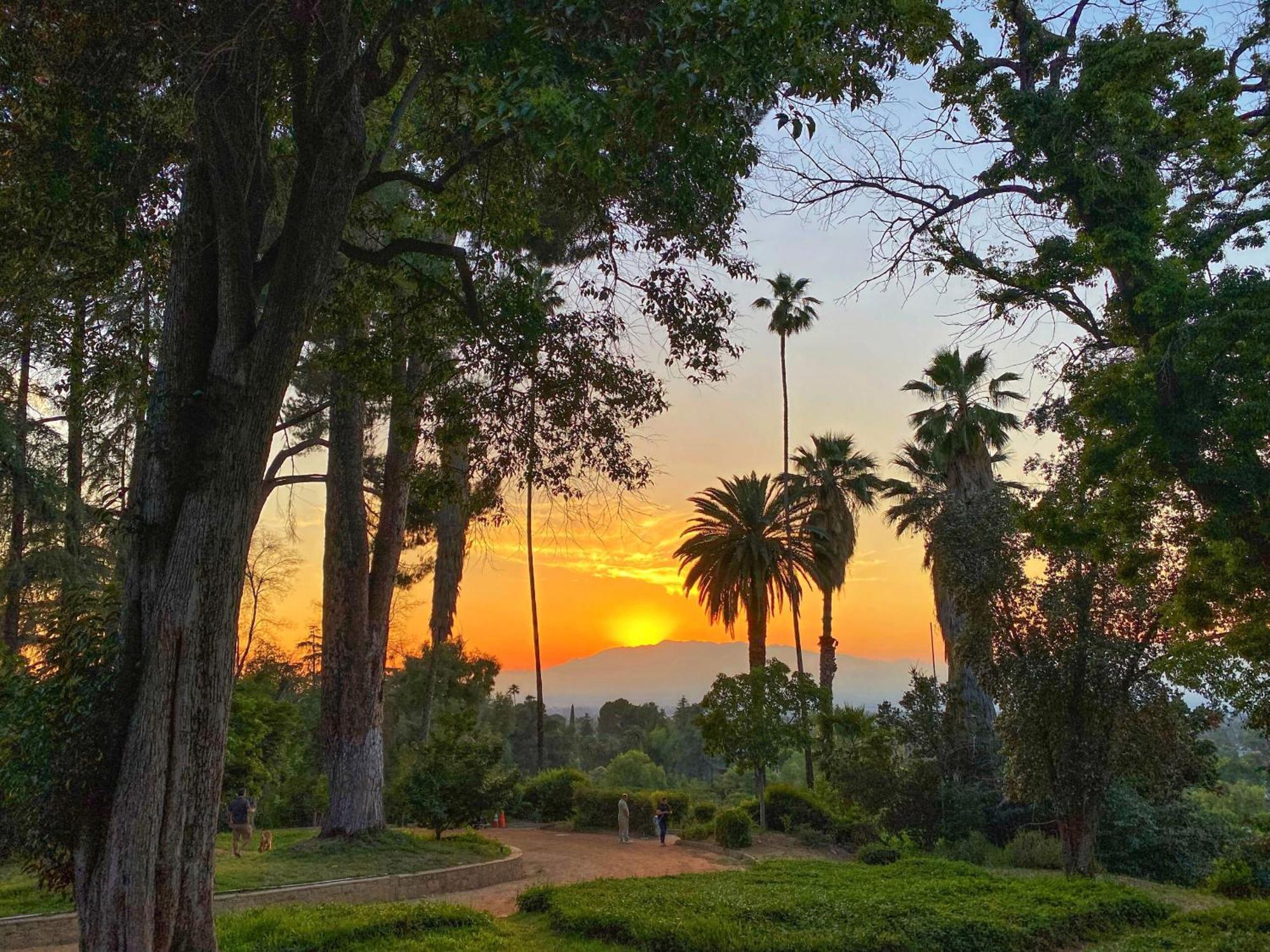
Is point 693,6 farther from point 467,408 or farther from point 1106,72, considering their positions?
point 1106,72

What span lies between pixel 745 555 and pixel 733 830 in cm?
1143

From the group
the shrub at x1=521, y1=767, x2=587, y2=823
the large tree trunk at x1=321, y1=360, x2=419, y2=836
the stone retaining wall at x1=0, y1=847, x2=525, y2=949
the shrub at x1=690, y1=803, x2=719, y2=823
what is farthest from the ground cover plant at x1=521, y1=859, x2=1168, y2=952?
the shrub at x1=521, y1=767, x2=587, y2=823

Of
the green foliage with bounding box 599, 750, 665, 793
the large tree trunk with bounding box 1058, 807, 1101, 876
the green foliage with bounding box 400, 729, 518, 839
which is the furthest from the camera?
the green foliage with bounding box 599, 750, 665, 793

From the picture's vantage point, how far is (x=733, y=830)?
22609 mm

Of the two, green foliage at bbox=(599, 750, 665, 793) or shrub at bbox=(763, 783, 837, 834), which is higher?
shrub at bbox=(763, 783, 837, 834)

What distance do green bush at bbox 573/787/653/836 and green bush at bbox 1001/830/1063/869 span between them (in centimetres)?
1038

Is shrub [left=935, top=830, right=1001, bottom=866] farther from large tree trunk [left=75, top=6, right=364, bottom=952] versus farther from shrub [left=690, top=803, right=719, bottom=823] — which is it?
large tree trunk [left=75, top=6, right=364, bottom=952]

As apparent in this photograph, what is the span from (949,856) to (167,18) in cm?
2231

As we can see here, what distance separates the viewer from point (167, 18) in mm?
A: 7465

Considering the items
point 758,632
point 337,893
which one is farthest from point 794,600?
point 337,893

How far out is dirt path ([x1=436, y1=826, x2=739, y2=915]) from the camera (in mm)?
14562

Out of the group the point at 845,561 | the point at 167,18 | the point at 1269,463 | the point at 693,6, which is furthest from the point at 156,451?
the point at 845,561

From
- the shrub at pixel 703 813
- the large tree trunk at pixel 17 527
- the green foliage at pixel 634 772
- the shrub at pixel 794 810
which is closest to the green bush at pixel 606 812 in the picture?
the shrub at pixel 703 813

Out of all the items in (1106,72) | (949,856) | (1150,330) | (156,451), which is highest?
(1106,72)
